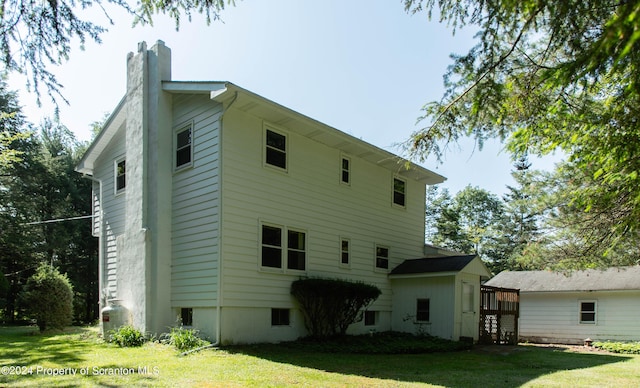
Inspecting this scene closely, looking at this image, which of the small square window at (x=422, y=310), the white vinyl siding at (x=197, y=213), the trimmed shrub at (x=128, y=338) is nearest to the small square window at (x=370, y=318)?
the small square window at (x=422, y=310)

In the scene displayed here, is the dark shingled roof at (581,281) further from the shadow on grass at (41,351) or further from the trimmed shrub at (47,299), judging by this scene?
the trimmed shrub at (47,299)

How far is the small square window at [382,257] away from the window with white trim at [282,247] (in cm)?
379

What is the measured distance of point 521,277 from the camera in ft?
76.6

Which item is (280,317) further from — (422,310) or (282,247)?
(422,310)

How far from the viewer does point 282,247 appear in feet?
43.9

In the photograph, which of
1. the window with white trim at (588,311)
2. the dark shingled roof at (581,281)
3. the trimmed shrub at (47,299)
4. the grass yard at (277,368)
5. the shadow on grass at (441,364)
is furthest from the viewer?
the window with white trim at (588,311)

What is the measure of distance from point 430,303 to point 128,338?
9.20 m

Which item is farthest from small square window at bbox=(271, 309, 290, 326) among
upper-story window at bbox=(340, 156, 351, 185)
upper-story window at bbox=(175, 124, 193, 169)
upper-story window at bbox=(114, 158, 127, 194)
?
upper-story window at bbox=(114, 158, 127, 194)

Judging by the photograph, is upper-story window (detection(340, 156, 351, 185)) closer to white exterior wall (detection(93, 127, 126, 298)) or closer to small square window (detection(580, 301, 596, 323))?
white exterior wall (detection(93, 127, 126, 298))

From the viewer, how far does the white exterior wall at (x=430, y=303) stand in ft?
49.9

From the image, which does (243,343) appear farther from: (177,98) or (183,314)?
(177,98)

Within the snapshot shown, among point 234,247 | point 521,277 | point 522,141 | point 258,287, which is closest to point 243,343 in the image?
point 258,287

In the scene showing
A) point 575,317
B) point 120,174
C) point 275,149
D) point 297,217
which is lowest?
point 575,317

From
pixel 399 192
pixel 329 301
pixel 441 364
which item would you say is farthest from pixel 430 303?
pixel 441 364
